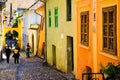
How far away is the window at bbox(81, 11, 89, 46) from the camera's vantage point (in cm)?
1379

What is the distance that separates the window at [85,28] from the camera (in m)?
13.8

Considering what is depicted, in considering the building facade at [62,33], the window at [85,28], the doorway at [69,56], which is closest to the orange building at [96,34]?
the window at [85,28]

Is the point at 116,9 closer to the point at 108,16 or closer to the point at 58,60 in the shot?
the point at 108,16

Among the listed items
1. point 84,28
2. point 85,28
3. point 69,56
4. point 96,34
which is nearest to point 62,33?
point 69,56

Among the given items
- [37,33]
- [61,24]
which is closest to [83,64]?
[61,24]

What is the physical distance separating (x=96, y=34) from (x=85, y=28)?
2.17 meters

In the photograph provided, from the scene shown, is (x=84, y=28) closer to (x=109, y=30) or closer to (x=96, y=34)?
(x=96, y=34)

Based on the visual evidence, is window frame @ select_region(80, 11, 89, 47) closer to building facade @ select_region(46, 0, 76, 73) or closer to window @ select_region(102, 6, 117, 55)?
building facade @ select_region(46, 0, 76, 73)

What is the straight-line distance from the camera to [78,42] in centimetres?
1590

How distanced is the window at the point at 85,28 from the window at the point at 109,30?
7.70ft

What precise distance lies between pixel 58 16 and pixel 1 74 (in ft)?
16.3

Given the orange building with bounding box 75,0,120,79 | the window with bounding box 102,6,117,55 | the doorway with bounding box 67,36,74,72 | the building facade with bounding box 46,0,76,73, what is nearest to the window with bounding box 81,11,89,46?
the orange building with bounding box 75,0,120,79

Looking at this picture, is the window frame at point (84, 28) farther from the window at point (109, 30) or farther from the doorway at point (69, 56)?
the doorway at point (69, 56)

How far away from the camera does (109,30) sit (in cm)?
1092
